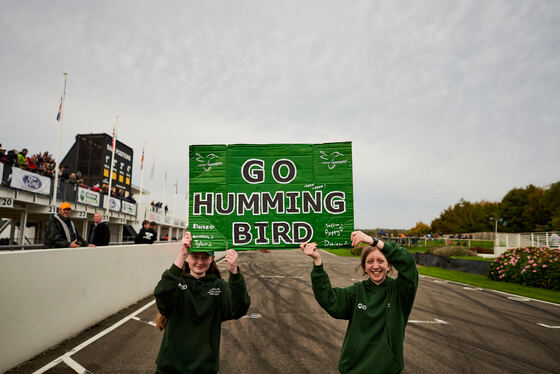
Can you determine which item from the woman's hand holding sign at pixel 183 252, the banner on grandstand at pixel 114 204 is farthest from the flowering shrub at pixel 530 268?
the banner on grandstand at pixel 114 204

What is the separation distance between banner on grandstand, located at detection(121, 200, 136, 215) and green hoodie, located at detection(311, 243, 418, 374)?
34273 millimetres

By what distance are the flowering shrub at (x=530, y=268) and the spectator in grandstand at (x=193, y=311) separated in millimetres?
16357

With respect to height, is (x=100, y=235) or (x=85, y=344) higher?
(x=100, y=235)

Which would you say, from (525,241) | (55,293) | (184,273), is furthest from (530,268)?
(55,293)

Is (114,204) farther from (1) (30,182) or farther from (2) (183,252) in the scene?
(2) (183,252)

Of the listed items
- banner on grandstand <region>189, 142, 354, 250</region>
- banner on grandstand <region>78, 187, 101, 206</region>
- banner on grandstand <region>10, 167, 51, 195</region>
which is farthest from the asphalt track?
banner on grandstand <region>78, 187, 101, 206</region>

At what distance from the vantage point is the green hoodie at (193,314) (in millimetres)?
2637

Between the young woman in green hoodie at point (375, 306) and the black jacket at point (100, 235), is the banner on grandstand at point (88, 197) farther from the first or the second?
the young woman in green hoodie at point (375, 306)

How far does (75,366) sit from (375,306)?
14.1 ft

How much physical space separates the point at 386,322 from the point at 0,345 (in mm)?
4778

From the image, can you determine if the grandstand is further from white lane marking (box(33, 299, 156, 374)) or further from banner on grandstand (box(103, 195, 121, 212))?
white lane marking (box(33, 299, 156, 374))

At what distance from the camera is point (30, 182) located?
18938mm

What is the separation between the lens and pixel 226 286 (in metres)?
2.96

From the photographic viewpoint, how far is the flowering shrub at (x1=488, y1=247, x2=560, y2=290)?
1428 centimetres
